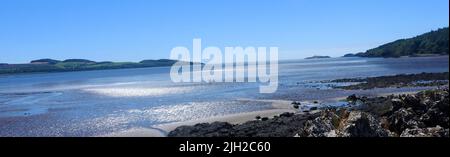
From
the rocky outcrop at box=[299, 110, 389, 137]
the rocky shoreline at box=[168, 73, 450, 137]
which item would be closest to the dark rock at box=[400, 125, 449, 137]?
the rocky shoreline at box=[168, 73, 450, 137]

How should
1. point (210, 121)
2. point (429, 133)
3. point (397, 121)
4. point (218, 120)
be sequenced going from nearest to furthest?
point (429, 133) → point (397, 121) → point (210, 121) → point (218, 120)

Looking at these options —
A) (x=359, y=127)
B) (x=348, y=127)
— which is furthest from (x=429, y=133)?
(x=348, y=127)

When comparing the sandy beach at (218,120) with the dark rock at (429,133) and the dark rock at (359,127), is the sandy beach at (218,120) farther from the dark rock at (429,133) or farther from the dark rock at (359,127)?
the dark rock at (429,133)

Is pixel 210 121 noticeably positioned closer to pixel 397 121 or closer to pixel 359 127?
pixel 397 121

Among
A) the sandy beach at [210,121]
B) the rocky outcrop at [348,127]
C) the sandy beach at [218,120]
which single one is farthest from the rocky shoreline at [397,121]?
the sandy beach at [210,121]

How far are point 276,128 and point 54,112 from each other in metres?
30.2

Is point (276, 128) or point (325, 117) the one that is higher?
point (325, 117)

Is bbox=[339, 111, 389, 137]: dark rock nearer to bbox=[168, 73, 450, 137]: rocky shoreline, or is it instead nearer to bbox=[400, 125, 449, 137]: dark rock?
bbox=[168, 73, 450, 137]: rocky shoreline

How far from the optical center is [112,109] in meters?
50.6

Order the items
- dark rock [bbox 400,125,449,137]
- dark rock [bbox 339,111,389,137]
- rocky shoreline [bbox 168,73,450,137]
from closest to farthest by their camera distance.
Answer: dark rock [bbox 400,125,449,137], dark rock [bbox 339,111,389,137], rocky shoreline [bbox 168,73,450,137]
